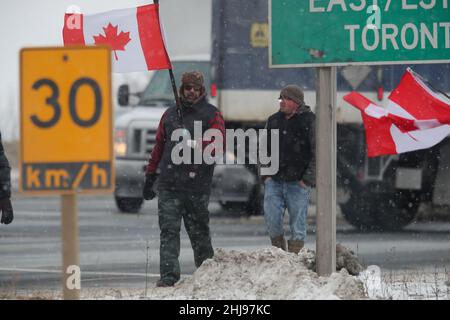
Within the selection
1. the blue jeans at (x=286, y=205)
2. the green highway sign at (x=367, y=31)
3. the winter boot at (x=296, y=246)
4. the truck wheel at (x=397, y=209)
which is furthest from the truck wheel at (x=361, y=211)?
the green highway sign at (x=367, y=31)

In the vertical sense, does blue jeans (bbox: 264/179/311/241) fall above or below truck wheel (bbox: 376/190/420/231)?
above

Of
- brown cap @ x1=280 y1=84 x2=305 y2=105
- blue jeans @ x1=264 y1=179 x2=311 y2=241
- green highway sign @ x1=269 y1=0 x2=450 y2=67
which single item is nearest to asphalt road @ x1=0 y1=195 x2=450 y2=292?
blue jeans @ x1=264 y1=179 x2=311 y2=241

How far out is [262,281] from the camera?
10250 millimetres

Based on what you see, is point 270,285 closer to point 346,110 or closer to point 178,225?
point 178,225

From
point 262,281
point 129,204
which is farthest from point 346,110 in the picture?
point 262,281

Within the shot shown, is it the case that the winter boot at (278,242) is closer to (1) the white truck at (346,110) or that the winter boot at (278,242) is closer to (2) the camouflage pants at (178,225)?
(2) the camouflage pants at (178,225)

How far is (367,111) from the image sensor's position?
11.3m

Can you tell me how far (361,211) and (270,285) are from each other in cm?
977

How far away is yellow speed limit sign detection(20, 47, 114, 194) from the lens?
24.1 ft

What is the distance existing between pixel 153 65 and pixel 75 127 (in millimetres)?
4826

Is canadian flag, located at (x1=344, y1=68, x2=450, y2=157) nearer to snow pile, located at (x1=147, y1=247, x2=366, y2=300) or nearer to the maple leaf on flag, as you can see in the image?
snow pile, located at (x1=147, y1=247, x2=366, y2=300)

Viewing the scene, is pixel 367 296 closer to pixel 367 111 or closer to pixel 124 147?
pixel 367 111

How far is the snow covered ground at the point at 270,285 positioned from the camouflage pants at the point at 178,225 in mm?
264

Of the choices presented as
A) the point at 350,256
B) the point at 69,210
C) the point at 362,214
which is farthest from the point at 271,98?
the point at 69,210
